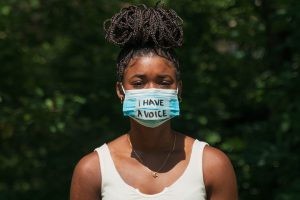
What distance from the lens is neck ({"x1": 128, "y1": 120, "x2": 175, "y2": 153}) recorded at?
396cm

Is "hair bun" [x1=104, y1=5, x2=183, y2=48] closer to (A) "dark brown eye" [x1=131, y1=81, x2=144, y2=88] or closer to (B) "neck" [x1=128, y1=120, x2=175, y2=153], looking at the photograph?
(A) "dark brown eye" [x1=131, y1=81, x2=144, y2=88]

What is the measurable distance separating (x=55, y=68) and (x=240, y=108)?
5.19 feet

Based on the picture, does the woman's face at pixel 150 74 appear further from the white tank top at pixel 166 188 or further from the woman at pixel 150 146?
the white tank top at pixel 166 188

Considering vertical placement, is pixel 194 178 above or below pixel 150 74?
below

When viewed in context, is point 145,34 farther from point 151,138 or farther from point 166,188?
point 166,188

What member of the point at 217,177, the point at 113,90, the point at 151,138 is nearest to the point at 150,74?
the point at 151,138

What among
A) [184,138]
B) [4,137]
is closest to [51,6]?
[4,137]

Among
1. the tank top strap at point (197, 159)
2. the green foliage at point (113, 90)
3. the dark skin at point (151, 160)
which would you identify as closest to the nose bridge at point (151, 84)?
the dark skin at point (151, 160)

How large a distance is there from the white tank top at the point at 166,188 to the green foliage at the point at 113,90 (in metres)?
2.08

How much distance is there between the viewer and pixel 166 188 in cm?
388

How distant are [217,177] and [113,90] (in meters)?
2.78

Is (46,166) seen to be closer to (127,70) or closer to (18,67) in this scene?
(18,67)

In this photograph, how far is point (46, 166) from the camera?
263 inches

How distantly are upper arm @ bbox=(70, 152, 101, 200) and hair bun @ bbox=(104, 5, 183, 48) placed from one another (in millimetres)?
547
